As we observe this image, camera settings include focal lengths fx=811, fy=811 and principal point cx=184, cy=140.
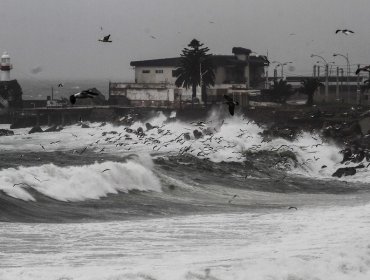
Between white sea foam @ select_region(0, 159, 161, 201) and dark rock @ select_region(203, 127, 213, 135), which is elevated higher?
white sea foam @ select_region(0, 159, 161, 201)

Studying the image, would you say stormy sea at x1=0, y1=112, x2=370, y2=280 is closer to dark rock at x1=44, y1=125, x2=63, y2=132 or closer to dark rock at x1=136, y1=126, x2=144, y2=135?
dark rock at x1=136, y1=126, x2=144, y2=135

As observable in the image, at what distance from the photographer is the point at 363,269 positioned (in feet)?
52.6

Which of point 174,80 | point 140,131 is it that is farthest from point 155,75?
point 140,131

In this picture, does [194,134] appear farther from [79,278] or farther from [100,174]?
[79,278]

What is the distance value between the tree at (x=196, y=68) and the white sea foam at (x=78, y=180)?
133 feet

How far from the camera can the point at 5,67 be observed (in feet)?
259

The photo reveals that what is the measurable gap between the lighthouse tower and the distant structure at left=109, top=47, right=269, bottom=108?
435 inches

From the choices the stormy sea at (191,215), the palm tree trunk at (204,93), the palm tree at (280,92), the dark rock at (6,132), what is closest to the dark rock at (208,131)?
the stormy sea at (191,215)

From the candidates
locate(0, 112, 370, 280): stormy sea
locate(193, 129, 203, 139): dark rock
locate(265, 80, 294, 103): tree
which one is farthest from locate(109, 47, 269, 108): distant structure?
locate(0, 112, 370, 280): stormy sea

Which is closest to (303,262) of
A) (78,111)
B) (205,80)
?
(205,80)

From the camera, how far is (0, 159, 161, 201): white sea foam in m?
28.1

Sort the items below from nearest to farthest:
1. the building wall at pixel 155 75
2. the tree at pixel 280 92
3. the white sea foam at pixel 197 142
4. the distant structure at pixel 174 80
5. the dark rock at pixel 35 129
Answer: the white sea foam at pixel 197 142 < the tree at pixel 280 92 < the dark rock at pixel 35 129 < the distant structure at pixel 174 80 < the building wall at pixel 155 75

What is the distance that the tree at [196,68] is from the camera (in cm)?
7500

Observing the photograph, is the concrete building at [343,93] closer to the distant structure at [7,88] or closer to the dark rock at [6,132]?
the dark rock at [6,132]
